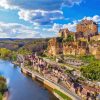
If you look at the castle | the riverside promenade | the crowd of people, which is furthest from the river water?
the castle

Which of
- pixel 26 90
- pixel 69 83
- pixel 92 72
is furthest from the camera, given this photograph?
pixel 92 72

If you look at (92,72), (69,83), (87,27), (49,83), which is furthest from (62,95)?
(87,27)

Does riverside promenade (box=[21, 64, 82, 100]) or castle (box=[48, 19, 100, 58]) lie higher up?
castle (box=[48, 19, 100, 58])

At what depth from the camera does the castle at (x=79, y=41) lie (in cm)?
6346

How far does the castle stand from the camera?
208 ft

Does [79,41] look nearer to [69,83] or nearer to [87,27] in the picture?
[87,27]

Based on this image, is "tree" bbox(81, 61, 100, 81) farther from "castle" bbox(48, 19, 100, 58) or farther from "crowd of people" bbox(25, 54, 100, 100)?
"castle" bbox(48, 19, 100, 58)

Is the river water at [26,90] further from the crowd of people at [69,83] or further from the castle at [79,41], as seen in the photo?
the castle at [79,41]

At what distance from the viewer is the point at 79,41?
66.4 m

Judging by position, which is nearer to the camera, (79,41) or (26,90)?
(26,90)

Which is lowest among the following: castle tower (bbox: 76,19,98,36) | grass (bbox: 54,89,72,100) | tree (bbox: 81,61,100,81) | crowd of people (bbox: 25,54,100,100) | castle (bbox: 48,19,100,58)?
grass (bbox: 54,89,72,100)

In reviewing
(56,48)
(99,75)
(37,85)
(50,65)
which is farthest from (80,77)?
(56,48)

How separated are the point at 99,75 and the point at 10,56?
5168cm

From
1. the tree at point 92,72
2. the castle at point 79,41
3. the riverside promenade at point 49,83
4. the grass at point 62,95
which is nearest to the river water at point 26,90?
the grass at point 62,95
